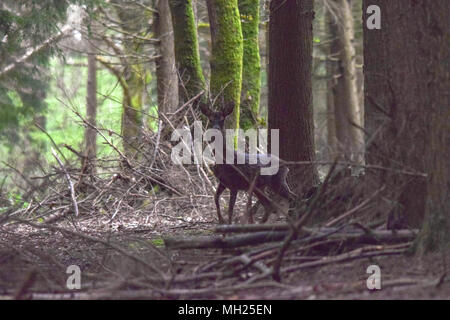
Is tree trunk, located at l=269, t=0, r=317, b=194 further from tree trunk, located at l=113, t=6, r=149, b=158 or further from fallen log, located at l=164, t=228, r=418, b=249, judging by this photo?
fallen log, located at l=164, t=228, r=418, b=249

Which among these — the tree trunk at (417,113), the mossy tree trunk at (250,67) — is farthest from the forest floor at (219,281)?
the mossy tree trunk at (250,67)

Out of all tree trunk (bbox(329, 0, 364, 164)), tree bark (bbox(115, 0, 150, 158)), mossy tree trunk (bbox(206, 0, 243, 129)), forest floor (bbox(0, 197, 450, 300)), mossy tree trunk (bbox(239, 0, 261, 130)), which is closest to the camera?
forest floor (bbox(0, 197, 450, 300))

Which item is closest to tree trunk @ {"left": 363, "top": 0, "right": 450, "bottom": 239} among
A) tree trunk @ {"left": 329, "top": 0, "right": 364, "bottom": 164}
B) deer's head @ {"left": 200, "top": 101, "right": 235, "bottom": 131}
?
deer's head @ {"left": 200, "top": 101, "right": 235, "bottom": 131}

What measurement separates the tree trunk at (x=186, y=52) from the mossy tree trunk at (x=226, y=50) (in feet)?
1.26

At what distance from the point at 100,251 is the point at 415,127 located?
416 cm

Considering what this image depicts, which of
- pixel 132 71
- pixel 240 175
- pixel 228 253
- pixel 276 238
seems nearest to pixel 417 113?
pixel 276 238

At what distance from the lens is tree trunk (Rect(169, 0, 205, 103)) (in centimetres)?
1441

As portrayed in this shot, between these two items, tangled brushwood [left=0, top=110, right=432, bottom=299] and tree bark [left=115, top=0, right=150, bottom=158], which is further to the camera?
tree bark [left=115, top=0, right=150, bottom=158]

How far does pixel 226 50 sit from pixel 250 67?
204 cm

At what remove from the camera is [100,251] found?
29.2 ft

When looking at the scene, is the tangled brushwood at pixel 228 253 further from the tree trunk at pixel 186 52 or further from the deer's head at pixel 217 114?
the tree trunk at pixel 186 52

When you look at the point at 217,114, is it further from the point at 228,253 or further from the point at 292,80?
the point at 228,253

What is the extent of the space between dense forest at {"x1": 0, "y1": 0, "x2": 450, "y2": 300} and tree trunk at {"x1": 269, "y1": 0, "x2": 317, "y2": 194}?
2 centimetres
